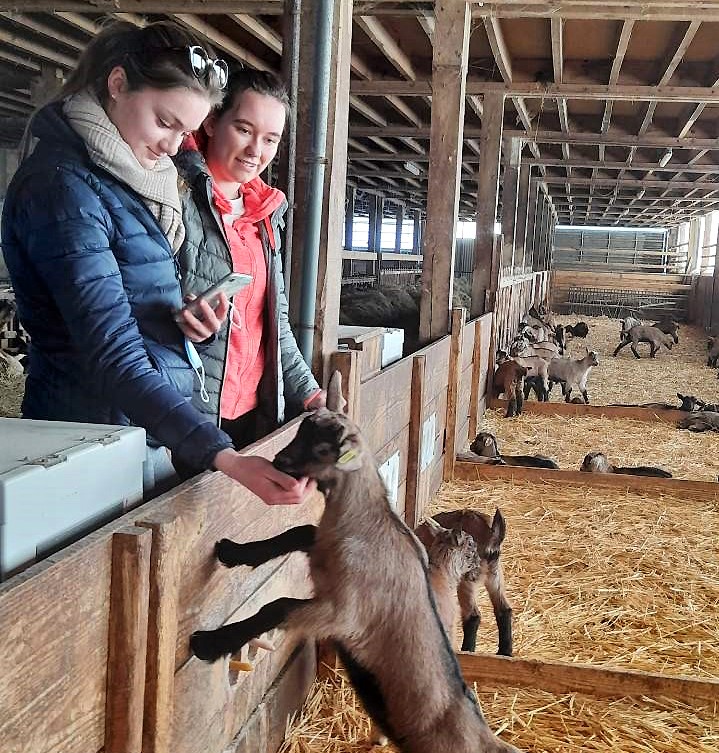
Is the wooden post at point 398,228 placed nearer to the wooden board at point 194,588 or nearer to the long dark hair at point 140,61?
the wooden board at point 194,588

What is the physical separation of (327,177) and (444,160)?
393cm

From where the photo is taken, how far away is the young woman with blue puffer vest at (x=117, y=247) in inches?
74.7

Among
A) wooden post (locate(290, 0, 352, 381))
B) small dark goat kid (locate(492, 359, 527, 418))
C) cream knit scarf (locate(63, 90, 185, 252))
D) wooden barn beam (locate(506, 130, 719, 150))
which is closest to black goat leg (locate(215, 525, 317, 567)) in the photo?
cream knit scarf (locate(63, 90, 185, 252))

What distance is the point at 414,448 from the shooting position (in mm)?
5762

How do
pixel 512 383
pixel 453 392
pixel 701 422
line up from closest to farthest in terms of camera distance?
pixel 453 392, pixel 701 422, pixel 512 383

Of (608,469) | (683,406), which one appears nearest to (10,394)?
(608,469)

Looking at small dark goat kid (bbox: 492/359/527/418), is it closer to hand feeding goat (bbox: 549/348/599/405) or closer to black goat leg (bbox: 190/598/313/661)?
hand feeding goat (bbox: 549/348/599/405)

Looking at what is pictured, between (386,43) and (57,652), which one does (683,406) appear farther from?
(57,652)

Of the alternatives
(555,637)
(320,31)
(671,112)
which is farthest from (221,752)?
(671,112)

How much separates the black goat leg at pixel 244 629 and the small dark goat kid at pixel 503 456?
18.4 feet

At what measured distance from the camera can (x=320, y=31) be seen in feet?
11.4

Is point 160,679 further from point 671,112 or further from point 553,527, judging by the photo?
point 671,112

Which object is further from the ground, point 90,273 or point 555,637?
point 90,273

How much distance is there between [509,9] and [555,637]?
580 centimetres
